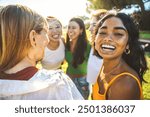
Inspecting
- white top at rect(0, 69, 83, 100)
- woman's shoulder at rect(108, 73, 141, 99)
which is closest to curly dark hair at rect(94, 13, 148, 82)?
woman's shoulder at rect(108, 73, 141, 99)

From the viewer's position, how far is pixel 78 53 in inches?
79.7

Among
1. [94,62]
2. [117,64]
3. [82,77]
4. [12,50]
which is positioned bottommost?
[82,77]

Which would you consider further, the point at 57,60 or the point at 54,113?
the point at 57,60

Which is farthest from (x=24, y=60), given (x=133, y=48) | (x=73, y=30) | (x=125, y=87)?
(x=73, y=30)

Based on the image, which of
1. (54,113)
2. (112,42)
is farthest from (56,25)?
(112,42)

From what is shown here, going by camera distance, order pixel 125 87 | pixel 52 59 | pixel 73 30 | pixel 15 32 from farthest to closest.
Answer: pixel 73 30, pixel 52 59, pixel 125 87, pixel 15 32

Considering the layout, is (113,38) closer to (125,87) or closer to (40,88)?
(125,87)

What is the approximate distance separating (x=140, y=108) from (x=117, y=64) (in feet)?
1.37

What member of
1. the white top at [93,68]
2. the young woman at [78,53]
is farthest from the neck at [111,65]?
the young woman at [78,53]

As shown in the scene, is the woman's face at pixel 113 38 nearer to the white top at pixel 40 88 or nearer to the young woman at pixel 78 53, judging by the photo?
the white top at pixel 40 88

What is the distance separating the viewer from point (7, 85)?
82cm

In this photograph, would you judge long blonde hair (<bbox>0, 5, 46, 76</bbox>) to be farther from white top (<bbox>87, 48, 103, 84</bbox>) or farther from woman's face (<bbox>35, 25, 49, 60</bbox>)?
white top (<bbox>87, 48, 103, 84</bbox>)

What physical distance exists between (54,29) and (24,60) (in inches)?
46.6

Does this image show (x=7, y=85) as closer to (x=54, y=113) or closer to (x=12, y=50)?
A: (x=12, y=50)
